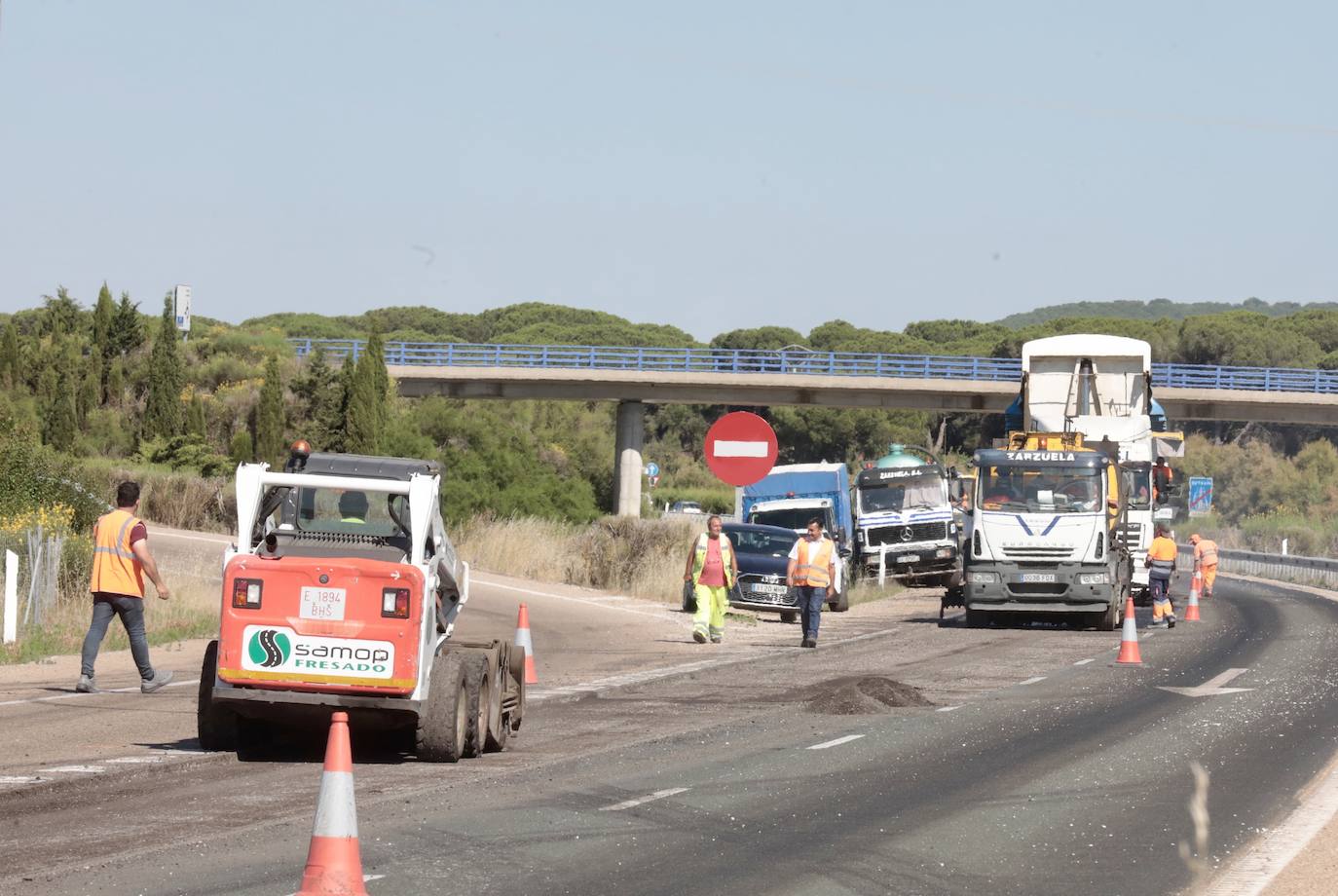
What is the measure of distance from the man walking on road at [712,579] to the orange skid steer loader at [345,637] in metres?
10.7

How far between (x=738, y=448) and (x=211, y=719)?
39.0 feet

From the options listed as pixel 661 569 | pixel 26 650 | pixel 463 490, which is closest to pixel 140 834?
pixel 26 650

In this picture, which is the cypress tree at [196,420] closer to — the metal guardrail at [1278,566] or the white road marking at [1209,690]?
the metal guardrail at [1278,566]

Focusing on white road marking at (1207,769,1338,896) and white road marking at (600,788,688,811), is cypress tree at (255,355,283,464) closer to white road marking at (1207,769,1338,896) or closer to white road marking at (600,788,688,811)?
white road marking at (600,788,688,811)

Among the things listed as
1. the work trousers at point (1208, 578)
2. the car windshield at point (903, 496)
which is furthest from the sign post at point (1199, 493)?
the car windshield at point (903, 496)

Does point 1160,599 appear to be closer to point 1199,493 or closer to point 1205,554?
point 1205,554

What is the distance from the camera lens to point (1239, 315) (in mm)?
105375

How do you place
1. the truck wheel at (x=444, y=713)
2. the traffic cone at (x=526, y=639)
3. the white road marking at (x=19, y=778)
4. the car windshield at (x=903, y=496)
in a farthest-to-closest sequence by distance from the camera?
the car windshield at (x=903, y=496) → the traffic cone at (x=526, y=639) → the truck wheel at (x=444, y=713) → the white road marking at (x=19, y=778)

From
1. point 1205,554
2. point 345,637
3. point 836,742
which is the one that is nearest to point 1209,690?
point 836,742

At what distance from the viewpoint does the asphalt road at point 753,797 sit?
8.69 meters

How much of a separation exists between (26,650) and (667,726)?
8.49 m

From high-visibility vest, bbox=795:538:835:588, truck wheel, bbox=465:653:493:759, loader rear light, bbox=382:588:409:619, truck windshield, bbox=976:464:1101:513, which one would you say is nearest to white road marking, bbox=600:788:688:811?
truck wheel, bbox=465:653:493:759

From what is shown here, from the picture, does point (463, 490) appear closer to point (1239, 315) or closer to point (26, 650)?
point (26, 650)

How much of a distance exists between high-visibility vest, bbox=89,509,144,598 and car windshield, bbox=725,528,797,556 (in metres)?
16.6
